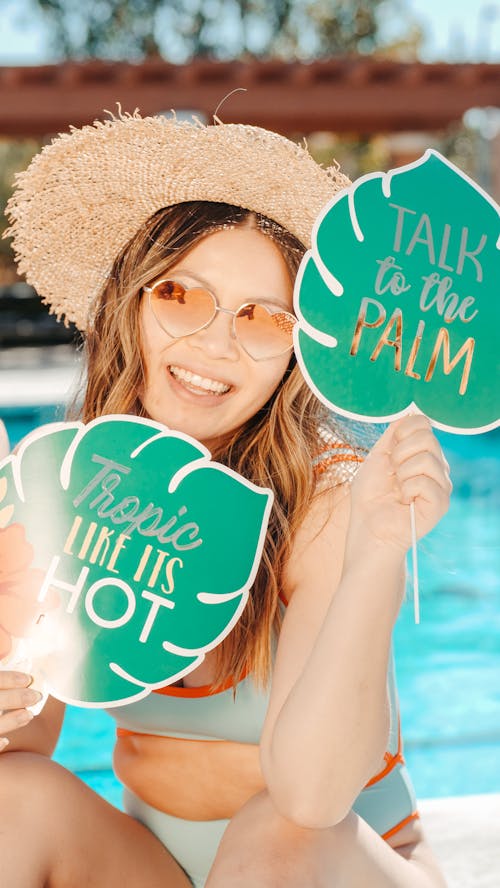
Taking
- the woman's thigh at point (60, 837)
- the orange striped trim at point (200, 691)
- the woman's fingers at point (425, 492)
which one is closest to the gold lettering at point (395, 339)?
the woman's fingers at point (425, 492)

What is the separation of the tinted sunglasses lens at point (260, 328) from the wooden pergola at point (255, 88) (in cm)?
792

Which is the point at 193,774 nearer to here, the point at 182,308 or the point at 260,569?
the point at 260,569

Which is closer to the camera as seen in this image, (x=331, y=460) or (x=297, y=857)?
(x=297, y=857)

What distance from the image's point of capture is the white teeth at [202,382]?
1599mm

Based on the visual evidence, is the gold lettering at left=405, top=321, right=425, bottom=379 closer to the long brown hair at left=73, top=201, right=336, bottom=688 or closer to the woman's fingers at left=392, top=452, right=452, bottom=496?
the woman's fingers at left=392, top=452, right=452, bottom=496

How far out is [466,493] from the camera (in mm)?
7133

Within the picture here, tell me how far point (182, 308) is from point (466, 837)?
4.08 ft

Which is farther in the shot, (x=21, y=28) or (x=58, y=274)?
(x=21, y=28)

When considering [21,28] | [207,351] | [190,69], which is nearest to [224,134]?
[207,351]

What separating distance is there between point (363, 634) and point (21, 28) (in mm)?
22571

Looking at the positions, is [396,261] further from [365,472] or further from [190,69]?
[190,69]

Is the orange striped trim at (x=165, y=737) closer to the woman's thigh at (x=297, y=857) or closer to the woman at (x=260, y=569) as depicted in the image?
the woman at (x=260, y=569)

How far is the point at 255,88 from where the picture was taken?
913 cm

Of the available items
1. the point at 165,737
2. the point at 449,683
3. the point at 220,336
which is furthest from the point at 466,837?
the point at 449,683
